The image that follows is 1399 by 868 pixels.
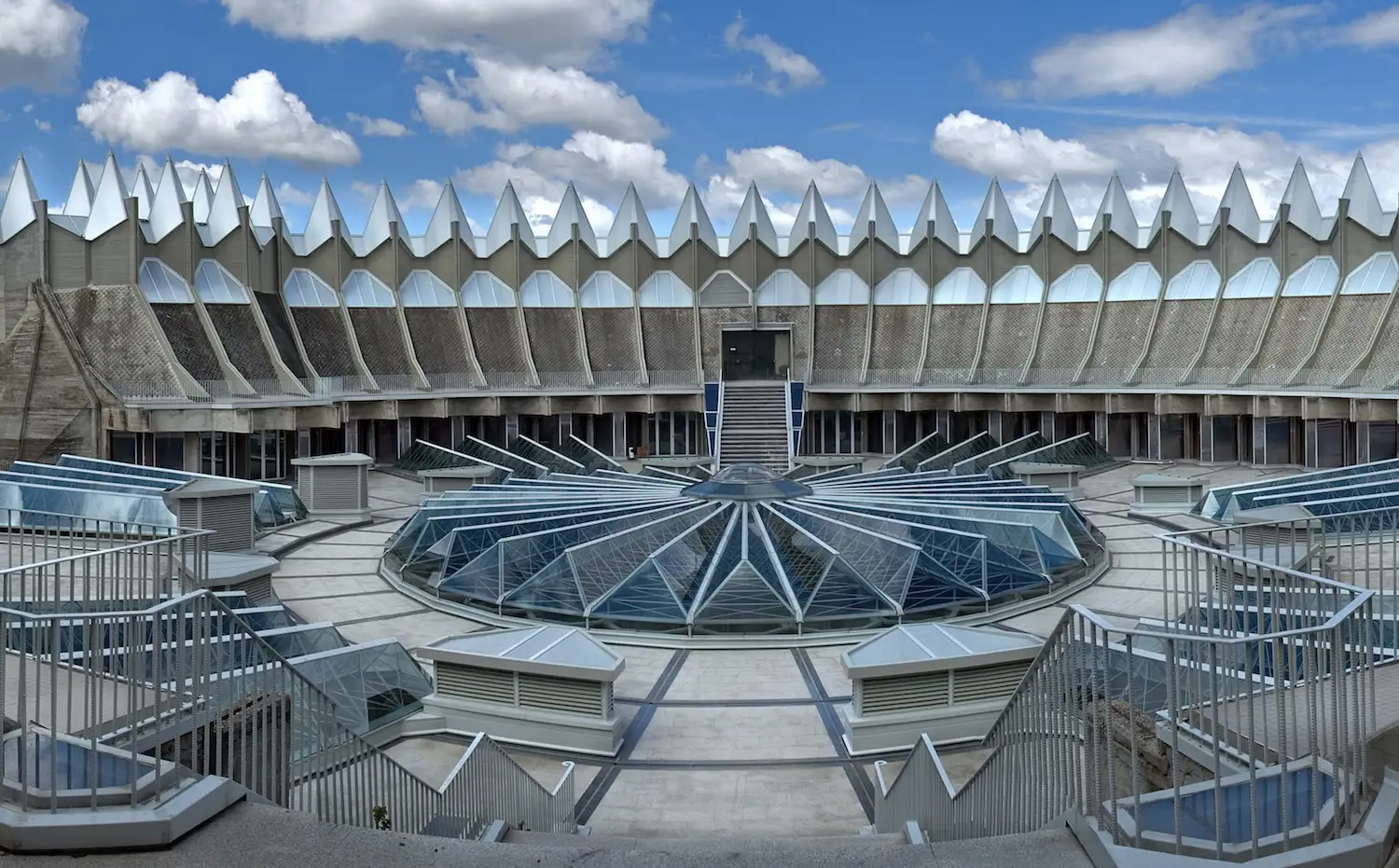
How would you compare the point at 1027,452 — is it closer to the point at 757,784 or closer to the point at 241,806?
the point at 757,784

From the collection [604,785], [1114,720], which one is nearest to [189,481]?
[604,785]

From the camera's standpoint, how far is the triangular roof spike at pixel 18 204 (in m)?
47.4

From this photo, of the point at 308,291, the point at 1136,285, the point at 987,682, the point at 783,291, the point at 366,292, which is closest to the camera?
the point at 987,682

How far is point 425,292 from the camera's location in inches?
2205

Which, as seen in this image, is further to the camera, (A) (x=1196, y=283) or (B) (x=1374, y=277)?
(A) (x=1196, y=283)

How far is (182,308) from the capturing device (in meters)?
46.8

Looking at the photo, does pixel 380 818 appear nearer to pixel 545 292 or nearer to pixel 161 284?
pixel 161 284

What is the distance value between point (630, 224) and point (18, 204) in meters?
27.1

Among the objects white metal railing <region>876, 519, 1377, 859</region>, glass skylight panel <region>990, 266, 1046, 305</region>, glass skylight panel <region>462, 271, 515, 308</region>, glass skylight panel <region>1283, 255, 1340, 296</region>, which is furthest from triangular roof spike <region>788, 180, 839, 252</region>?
white metal railing <region>876, 519, 1377, 859</region>

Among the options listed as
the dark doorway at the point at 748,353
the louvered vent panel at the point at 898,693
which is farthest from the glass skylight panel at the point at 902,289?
the louvered vent panel at the point at 898,693

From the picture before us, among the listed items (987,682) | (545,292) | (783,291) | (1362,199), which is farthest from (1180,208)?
(987,682)

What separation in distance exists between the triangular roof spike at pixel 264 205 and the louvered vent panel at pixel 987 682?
4876cm

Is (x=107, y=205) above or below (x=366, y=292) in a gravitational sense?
above

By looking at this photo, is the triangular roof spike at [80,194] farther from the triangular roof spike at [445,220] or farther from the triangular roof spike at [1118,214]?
the triangular roof spike at [1118,214]
